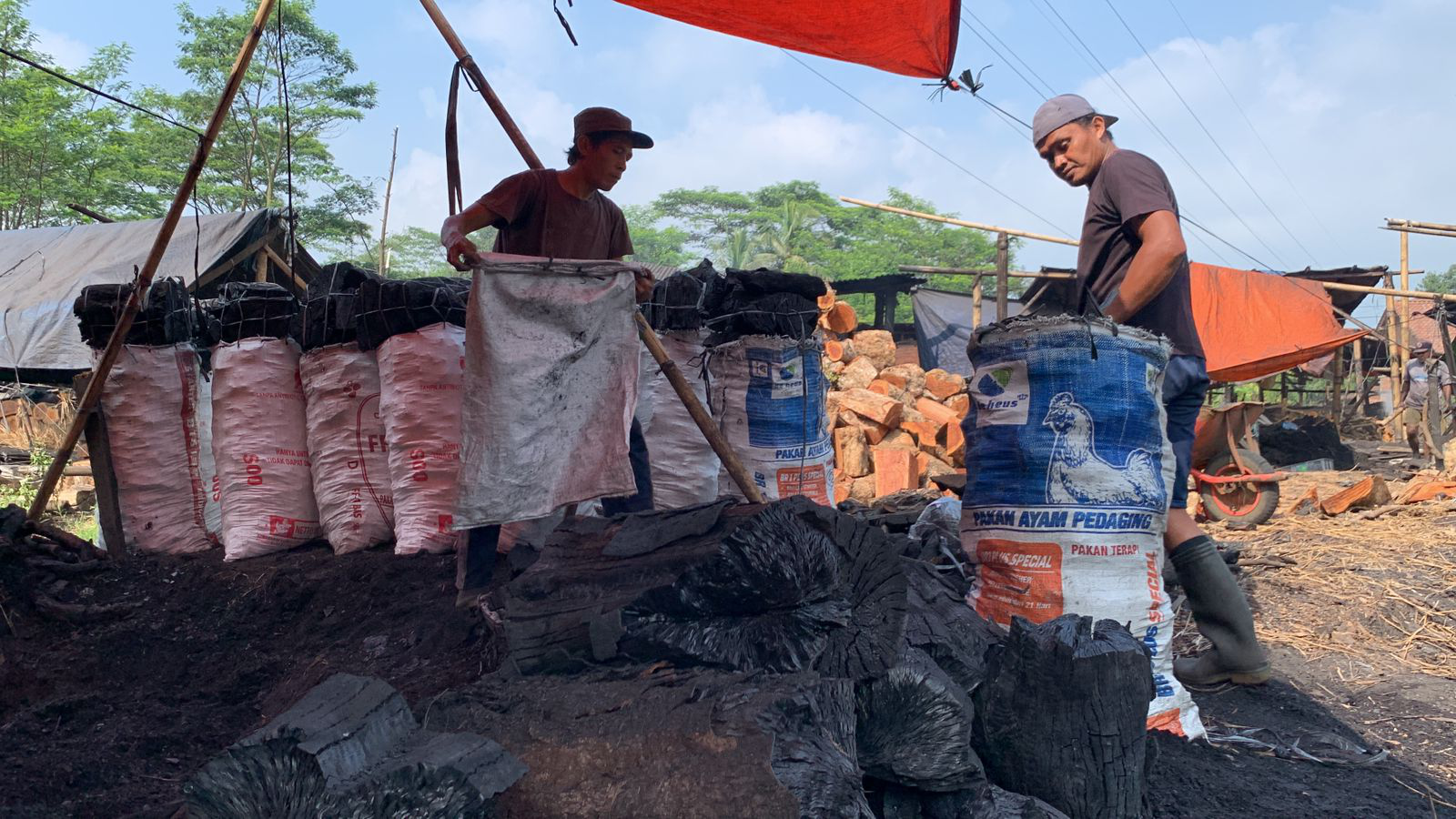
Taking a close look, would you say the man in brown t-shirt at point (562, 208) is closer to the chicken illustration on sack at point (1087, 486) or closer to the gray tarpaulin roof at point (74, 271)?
the chicken illustration on sack at point (1087, 486)

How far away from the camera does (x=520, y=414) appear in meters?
2.86

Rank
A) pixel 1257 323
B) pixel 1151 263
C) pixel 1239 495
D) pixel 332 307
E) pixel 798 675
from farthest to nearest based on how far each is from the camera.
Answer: pixel 1257 323 → pixel 1239 495 → pixel 332 307 → pixel 1151 263 → pixel 798 675

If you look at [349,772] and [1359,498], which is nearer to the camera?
[349,772]

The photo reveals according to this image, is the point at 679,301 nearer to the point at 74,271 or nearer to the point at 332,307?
the point at 332,307

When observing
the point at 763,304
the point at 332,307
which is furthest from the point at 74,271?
the point at 763,304

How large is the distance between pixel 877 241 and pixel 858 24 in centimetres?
4338

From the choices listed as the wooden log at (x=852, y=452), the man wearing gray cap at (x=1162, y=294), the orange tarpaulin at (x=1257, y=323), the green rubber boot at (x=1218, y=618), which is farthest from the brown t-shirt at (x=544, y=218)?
the orange tarpaulin at (x=1257, y=323)

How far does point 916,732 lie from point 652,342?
1800 millimetres

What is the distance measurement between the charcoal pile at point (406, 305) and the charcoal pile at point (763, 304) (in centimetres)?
116

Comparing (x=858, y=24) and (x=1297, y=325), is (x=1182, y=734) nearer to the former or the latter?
(x=858, y=24)

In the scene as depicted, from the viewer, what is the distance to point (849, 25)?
12.5 ft

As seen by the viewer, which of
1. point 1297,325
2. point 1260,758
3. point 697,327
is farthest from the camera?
point 1297,325

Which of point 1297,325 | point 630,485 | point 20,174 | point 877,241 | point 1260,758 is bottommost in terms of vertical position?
point 1260,758

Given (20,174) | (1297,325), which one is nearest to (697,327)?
(1297,325)
